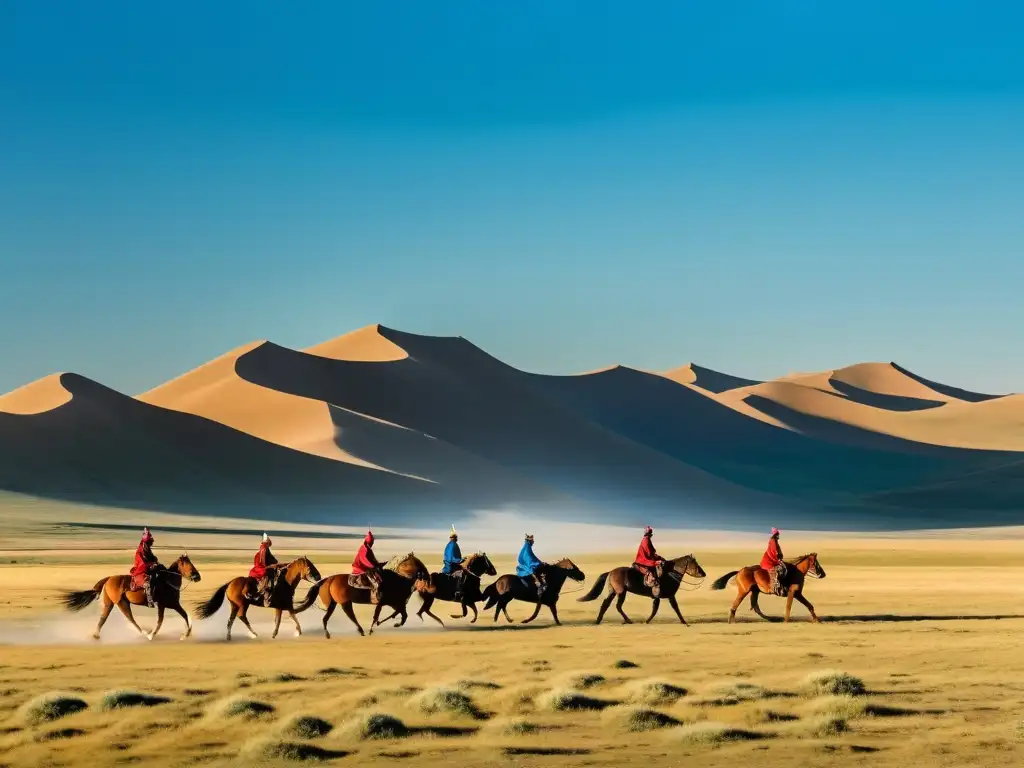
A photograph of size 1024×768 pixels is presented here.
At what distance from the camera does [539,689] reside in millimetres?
18516

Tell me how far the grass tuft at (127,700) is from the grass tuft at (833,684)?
731cm

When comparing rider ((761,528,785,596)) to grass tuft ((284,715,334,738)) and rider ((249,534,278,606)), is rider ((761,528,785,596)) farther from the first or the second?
grass tuft ((284,715,334,738))

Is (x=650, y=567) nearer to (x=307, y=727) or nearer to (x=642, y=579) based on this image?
(x=642, y=579)

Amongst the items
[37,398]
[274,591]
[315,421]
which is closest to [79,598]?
[274,591]

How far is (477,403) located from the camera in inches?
6491

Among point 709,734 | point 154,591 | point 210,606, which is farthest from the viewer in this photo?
point 210,606

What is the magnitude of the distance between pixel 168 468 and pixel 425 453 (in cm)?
2557

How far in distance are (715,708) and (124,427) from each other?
10773cm

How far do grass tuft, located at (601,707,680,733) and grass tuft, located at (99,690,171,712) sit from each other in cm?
490

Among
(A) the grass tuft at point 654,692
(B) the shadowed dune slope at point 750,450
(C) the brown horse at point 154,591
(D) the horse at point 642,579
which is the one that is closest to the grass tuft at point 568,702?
(A) the grass tuft at point 654,692

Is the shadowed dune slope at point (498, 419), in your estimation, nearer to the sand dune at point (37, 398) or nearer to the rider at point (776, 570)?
the sand dune at point (37, 398)

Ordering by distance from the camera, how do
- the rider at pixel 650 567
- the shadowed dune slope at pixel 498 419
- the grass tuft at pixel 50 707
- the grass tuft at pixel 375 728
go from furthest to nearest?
1. the shadowed dune slope at pixel 498 419
2. the rider at pixel 650 567
3. the grass tuft at pixel 50 707
4. the grass tuft at pixel 375 728

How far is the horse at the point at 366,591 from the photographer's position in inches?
992

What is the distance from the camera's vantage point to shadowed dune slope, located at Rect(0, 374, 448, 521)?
104m
